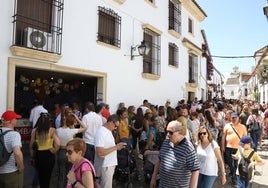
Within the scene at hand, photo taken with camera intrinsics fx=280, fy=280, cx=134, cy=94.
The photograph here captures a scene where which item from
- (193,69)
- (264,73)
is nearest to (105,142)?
(193,69)

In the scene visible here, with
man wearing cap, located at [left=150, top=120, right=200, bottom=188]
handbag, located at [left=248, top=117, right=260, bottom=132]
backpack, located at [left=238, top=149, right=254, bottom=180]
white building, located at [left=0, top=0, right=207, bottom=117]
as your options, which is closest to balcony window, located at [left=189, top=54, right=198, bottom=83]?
white building, located at [left=0, top=0, right=207, bottom=117]

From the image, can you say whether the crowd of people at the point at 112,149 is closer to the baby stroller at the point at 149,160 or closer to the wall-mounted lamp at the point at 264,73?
the baby stroller at the point at 149,160

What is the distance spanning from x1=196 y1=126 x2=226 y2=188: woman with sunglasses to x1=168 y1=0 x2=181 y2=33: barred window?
10.1 meters

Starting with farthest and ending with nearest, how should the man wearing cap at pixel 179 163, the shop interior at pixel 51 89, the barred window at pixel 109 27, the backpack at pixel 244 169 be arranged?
the shop interior at pixel 51 89 → the barred window at pixel 109 27 → the backpack at pixel 244 169 → the man wearing cap at pixel 179 163

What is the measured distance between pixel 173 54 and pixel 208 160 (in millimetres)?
10668

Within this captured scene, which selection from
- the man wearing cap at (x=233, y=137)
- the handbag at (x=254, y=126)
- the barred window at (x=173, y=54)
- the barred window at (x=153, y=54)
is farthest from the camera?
the barred window at (x=173, y=54)

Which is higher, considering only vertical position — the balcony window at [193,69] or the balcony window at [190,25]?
the balcony window at [190,25]

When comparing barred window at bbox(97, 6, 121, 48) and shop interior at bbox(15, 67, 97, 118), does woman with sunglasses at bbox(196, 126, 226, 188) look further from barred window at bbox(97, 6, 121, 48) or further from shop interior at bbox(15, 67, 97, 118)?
shop interior at bbox(15, 67, 97, 118)

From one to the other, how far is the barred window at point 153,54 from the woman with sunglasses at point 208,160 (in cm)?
742

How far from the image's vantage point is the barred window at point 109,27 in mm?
9156

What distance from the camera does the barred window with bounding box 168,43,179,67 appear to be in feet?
46.5

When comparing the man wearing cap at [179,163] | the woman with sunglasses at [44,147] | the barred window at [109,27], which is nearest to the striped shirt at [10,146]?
the woman with sunglasses at [44,147]

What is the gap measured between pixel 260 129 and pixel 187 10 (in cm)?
934

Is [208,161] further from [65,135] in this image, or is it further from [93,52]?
[93,52]
